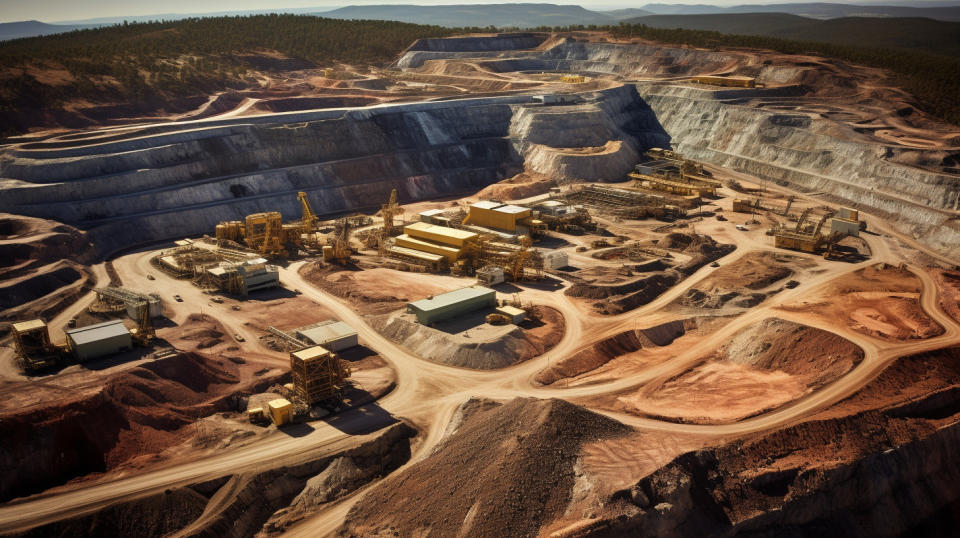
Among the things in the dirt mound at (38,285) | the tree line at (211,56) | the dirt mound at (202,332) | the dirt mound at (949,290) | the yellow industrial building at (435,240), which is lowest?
the dirt mound at (949,290)

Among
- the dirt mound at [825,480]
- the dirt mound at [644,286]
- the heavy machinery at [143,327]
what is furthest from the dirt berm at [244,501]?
the dirt mound at [644,286]

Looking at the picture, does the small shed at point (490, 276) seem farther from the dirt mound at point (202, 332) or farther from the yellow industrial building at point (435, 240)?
the dirt mound at point (202, 332)

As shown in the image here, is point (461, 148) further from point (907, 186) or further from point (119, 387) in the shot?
point (119, 387)

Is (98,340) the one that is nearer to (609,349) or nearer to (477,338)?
(477,338)

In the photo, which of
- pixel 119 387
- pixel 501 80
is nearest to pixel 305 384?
pixel 119 387

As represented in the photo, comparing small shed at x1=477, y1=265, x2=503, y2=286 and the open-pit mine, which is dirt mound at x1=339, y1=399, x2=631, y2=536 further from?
small shed at x1=477, y1=265, x2=503, y2=286

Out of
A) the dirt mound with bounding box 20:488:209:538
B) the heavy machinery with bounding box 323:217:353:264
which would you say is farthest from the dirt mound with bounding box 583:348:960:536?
the heavy machinery with bounding box 323:217:353:264
